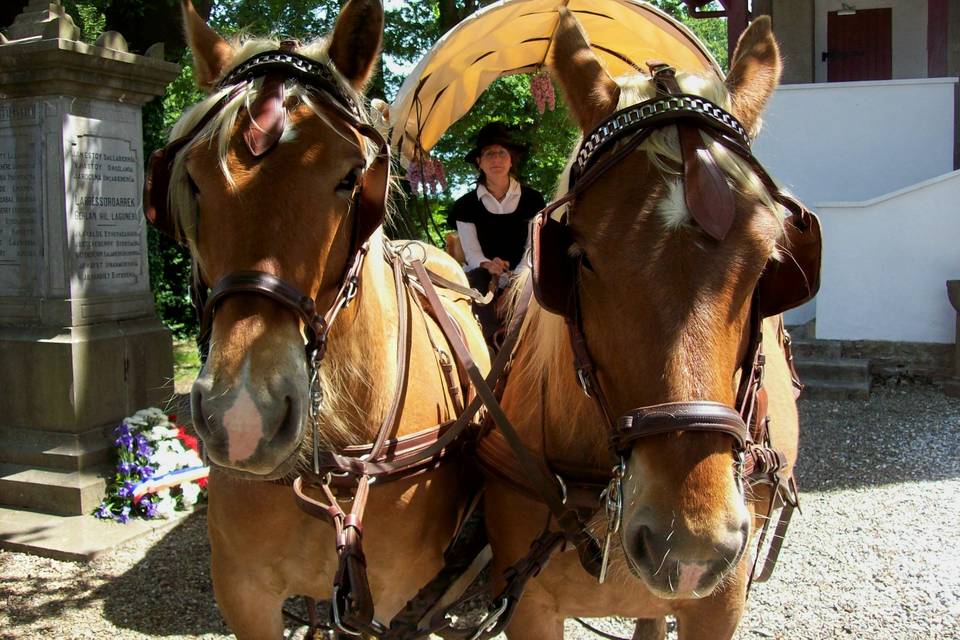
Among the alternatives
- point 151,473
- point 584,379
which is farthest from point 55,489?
point 584,379

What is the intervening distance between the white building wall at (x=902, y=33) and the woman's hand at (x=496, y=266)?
10.2m

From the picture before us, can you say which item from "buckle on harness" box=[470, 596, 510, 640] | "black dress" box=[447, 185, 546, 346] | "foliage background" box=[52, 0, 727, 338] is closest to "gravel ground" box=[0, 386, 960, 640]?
"buckle on harness" box=[470, 596, 510, 640]

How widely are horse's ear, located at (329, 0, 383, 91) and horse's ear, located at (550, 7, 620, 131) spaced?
0.48m

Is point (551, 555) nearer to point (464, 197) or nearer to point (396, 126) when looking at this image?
point (396, 126)

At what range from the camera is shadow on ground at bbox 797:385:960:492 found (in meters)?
5.82

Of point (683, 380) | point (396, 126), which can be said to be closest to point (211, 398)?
point (683, 380)

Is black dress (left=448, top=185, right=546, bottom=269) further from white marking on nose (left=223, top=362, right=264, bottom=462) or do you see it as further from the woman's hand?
white marking on nose (left=223, top=362, right=264, bottom=462)

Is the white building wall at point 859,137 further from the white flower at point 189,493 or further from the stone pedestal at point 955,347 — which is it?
the white flower at point 189,493

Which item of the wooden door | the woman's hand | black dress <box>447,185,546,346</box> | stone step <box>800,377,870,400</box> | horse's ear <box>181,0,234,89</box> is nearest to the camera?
horse's ear <box>181,0,234,89</box>

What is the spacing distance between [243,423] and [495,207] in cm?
318

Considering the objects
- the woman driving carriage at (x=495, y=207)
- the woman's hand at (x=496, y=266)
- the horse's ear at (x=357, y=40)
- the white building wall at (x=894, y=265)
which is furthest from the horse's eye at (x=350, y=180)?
the white building wall at (x=894, y=265)

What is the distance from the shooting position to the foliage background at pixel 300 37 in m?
8.64

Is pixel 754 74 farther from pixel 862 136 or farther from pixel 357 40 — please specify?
pixel 862 136

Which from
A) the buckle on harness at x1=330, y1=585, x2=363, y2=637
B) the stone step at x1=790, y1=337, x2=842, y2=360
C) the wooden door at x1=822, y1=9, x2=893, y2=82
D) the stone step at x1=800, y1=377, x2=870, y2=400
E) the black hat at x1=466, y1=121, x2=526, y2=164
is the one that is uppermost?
the wooden door at x1=822, y1=9, x2=893, y2=82
